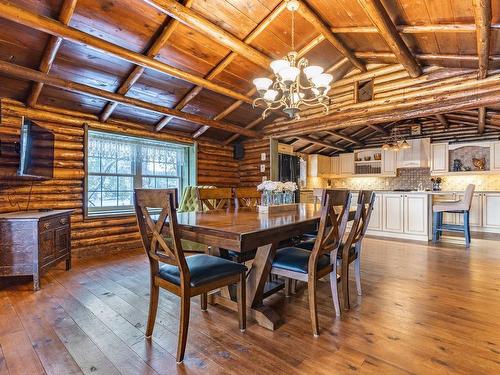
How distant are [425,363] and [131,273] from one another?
315 centimetres

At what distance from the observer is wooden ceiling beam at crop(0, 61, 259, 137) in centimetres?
311

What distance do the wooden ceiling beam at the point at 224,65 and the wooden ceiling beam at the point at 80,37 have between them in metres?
0.26

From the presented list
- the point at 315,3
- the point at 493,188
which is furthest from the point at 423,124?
the point at 315,3

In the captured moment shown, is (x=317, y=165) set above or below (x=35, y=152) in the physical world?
above

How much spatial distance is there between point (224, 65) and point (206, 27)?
0.95 m

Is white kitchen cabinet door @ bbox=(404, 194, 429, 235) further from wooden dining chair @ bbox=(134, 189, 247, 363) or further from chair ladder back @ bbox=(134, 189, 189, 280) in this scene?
chair ladder back @ bbox=(134, 189, 189, 280)

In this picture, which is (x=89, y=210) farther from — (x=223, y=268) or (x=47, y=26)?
(x=223, y=268)

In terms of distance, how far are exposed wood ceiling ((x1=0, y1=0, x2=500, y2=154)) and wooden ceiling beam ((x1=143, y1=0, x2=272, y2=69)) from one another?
0.01m

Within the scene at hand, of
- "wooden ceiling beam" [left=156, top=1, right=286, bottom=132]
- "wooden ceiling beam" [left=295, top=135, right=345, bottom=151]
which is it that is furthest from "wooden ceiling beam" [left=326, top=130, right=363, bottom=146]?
"wooden ceiling beam" [left=156, top=1, right=286, bottom=132]

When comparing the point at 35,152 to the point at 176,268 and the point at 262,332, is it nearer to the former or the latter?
the point at 176,268

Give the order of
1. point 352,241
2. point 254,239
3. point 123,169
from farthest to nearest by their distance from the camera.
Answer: point 123,169
point 352,241
point 254,239

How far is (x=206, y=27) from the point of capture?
3.08 meters

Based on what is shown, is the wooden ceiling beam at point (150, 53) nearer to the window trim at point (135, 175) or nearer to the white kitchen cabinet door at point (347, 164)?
the window trim at point (135, 175)

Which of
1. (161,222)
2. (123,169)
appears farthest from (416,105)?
(123,169)
